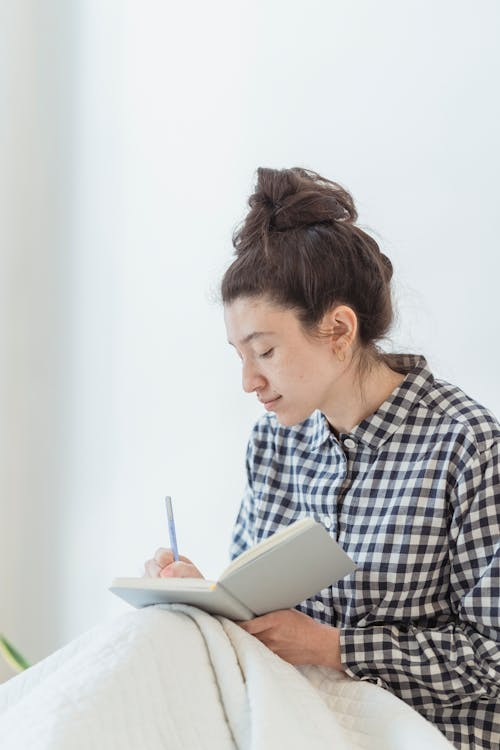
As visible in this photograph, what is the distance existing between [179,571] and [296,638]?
0.20 m

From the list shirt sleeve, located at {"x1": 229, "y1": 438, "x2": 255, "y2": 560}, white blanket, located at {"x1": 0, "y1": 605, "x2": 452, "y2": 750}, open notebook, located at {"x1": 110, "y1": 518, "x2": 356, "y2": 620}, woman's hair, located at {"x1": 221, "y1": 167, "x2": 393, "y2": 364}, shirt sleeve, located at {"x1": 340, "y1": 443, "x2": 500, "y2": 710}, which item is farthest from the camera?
shirt sleeve, located at {"x1": 229, "y1": 438, "x2": 255, "y2": 560}

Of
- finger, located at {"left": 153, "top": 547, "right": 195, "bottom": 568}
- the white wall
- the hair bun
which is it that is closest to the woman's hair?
the hair bun

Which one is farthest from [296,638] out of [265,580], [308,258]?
[308,258]

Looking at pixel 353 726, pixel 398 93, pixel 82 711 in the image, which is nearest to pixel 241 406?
pixel 398 93

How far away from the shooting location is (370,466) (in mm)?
1510

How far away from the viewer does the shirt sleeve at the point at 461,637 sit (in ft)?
4.38

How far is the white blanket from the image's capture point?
1042 mm

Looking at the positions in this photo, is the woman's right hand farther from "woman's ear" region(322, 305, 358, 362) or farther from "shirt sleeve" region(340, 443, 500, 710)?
"woman's ear" region(322, 305, 358, 362)

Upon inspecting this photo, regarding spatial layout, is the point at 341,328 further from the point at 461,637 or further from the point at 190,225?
the point at 190,225

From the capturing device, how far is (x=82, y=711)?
1.04m

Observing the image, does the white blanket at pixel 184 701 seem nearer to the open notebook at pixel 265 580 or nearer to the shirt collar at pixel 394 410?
the open notebook at pixel 265 580

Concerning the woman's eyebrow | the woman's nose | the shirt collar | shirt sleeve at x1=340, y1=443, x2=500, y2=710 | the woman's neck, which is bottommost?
shirt sleeve at x1=340, y1=443, x2=500, y2=710

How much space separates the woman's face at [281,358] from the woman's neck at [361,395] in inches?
1.1

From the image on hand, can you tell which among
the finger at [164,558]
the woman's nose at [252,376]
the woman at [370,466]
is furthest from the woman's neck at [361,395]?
the finger at [164,558]
